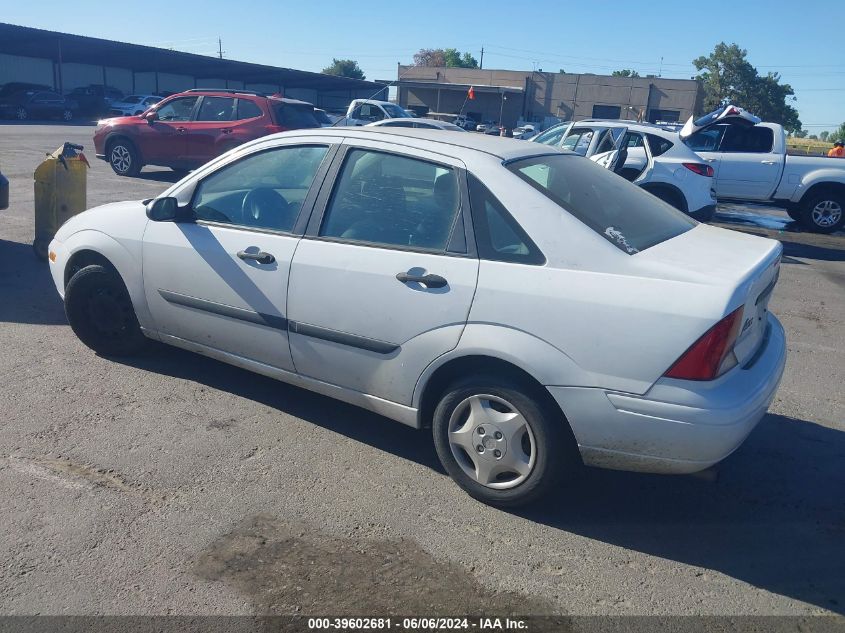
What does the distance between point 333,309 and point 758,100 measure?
269 ft

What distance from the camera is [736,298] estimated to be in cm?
309

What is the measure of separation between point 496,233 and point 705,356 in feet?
3.55

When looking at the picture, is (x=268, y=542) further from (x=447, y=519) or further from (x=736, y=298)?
(x=736, y=298)

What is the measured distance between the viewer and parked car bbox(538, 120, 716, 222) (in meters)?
11.1

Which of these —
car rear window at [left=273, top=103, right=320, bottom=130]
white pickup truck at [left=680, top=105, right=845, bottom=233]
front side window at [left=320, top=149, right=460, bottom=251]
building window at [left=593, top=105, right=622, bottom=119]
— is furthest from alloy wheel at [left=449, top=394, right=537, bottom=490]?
building window at [left=593, top=105, right=622, bottom=119]

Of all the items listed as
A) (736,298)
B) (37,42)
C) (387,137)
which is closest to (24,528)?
(387,137)

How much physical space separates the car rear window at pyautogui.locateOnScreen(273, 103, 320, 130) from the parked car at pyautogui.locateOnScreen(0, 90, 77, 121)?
2624 cm

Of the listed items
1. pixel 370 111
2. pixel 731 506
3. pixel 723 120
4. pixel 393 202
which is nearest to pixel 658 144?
pixel 723 120

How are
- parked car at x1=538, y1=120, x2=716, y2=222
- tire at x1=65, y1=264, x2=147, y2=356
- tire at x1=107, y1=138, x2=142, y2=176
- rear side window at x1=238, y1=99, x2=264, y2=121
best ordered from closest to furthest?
tire at x1=65, y1=264, x2=147, y2=356 < parked car at x1=538, y1=120, x2=716, y2=222 < rear side window at x1=238, y1=99, x2=264, y2=121 < tire at x1=107, y1=138, x2=142, y2=176

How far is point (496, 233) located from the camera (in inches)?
138

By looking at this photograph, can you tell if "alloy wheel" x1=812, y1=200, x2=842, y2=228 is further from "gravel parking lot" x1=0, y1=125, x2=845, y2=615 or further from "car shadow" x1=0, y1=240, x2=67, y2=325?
"car shadow" x1=0, y1=240, x2=67, y2=325

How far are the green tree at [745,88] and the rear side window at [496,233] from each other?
77.1m

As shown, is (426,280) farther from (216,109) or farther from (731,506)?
(216,109)

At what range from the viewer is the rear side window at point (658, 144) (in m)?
11.6
